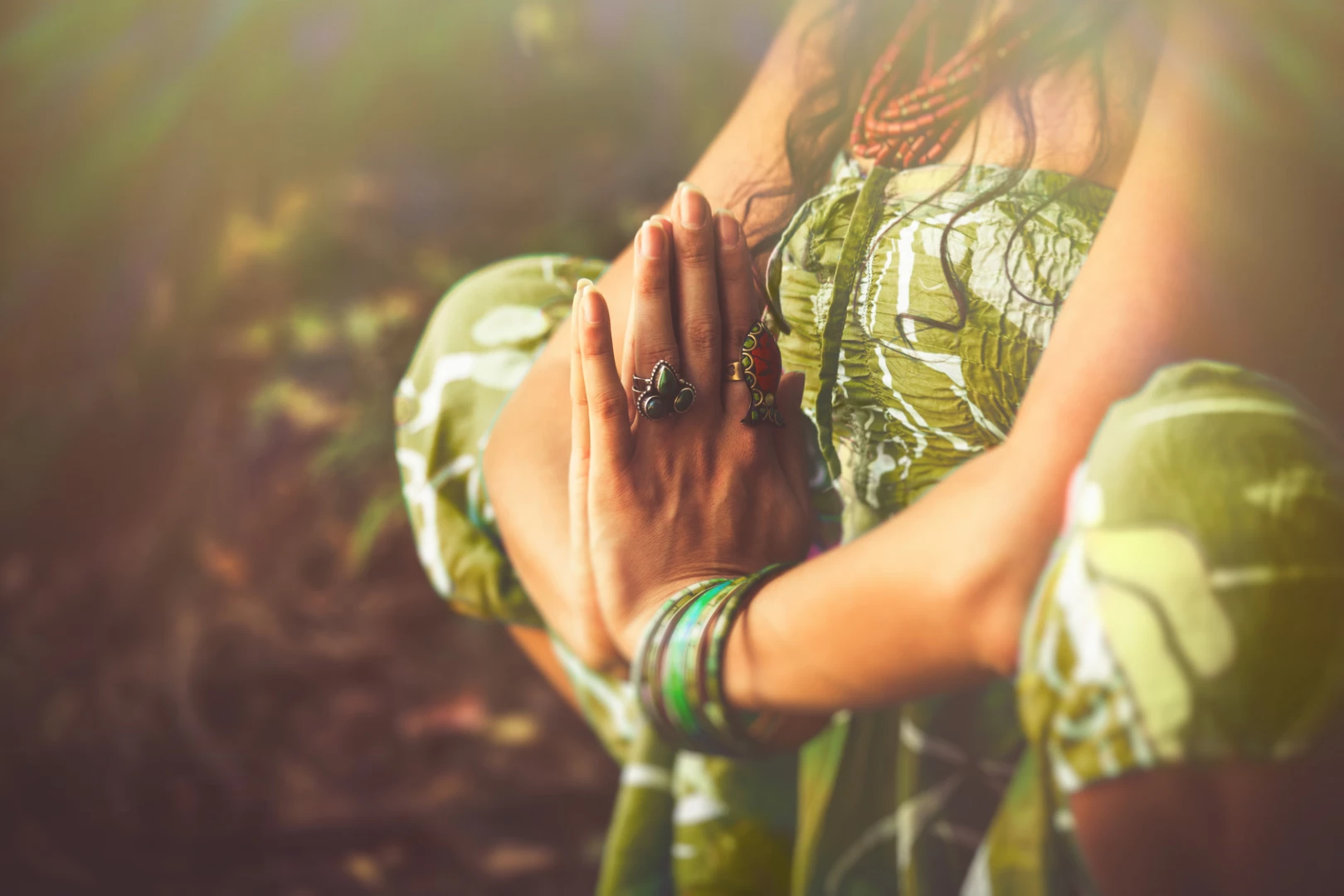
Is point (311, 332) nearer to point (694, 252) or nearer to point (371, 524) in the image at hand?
point (371, 524)

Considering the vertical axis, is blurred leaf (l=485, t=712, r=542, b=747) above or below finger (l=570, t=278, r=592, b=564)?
below

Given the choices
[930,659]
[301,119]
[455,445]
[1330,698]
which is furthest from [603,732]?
[301,119]

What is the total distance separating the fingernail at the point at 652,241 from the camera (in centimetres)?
37

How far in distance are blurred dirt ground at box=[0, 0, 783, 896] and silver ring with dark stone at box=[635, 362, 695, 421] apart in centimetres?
32

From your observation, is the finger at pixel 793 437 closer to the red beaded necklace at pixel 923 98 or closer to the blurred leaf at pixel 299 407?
the red beaded necklace at pixel 923 98

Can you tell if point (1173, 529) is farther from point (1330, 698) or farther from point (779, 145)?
point (779, 145)

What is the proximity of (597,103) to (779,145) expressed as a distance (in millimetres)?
272

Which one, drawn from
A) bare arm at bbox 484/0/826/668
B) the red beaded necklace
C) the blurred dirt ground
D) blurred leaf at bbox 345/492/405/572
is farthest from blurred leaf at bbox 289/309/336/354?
the red beaded necklace

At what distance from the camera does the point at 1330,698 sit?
26 cm

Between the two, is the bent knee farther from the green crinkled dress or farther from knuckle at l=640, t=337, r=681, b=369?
knuckle at l=640, t=337, r=681, b=369

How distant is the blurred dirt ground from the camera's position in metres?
0.71

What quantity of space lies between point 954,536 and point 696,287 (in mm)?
152

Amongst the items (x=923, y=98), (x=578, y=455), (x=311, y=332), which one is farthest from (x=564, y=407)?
(x=311, y=332)

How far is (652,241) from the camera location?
367 mm
